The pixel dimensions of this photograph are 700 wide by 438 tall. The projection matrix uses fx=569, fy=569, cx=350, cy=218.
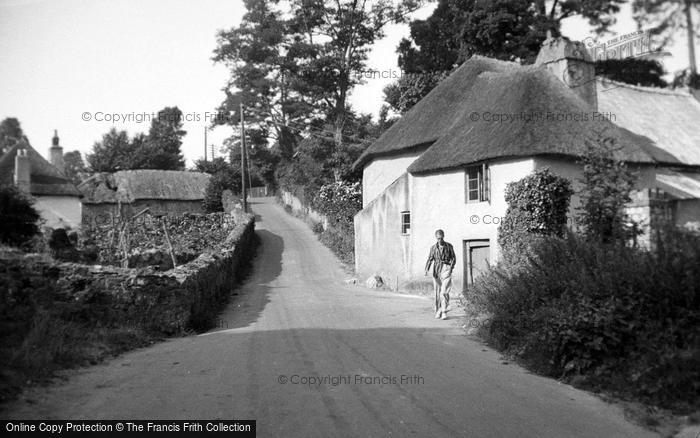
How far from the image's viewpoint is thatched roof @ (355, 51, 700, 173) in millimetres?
17734

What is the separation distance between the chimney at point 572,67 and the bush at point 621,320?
14813 mm

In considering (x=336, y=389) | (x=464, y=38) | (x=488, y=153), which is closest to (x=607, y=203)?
(x=336, y=389)

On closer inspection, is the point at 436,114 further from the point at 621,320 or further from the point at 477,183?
the point at 621,320

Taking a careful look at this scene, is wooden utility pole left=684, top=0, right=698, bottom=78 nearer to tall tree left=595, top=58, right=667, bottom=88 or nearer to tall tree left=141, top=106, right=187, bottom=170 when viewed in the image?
tall tree left=595, top=58, right=667, bottom=88

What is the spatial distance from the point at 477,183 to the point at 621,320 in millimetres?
11500

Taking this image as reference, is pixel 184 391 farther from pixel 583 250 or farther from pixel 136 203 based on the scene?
pixel 136 203

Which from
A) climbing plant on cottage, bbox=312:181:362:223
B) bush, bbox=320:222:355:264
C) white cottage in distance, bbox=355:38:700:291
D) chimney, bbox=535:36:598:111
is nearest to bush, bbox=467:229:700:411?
white cottage in distance, bbox=355:38:700:291

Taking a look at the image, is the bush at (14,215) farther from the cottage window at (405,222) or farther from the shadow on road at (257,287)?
the cottage window at (405,222)

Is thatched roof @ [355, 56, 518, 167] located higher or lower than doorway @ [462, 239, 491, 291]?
higher

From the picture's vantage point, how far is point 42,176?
121 ft

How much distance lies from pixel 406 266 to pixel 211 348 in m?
12.7

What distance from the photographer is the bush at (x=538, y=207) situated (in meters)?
14.6

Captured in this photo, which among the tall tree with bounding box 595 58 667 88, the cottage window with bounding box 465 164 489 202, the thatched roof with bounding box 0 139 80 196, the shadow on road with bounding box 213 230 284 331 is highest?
the tall tree with bounding box 595 58 667 88

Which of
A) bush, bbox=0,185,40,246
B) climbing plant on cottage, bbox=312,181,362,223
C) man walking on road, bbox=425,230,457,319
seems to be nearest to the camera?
man walking on road, bbox=425,230,457,319
